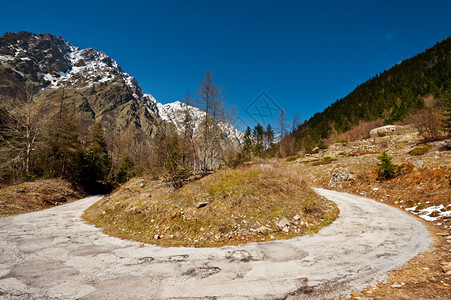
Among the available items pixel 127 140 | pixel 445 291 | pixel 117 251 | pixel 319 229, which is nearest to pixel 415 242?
pixel 319 229

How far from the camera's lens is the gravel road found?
12.0 ft

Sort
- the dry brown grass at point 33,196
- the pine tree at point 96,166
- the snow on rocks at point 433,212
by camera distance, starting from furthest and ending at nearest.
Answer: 1. the pine tree at point 96,166
2. the dry brown grass at point 33,196
3. the snow on rocks at point 433,212

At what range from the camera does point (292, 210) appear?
8.81 metres

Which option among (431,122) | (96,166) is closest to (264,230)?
(431,122)

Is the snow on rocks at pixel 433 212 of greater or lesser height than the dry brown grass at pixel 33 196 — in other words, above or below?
below

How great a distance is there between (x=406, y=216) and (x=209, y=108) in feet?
43.3

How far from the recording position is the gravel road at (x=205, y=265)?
3.65m

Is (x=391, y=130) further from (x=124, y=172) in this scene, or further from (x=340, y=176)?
(x=124, y=172)

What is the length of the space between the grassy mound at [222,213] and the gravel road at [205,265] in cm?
78

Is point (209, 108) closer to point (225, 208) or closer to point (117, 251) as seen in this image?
point (225, 208)

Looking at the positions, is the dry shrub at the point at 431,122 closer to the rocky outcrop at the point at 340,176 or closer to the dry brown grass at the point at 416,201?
the dry brown grass at the point at 416,201

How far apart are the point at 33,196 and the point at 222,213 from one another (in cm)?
1932

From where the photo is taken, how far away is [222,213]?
325 inches

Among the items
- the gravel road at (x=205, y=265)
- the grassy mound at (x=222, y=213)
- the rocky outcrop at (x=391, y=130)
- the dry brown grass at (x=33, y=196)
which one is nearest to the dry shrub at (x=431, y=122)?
the rocky outcrop at (x=391, y=130)
